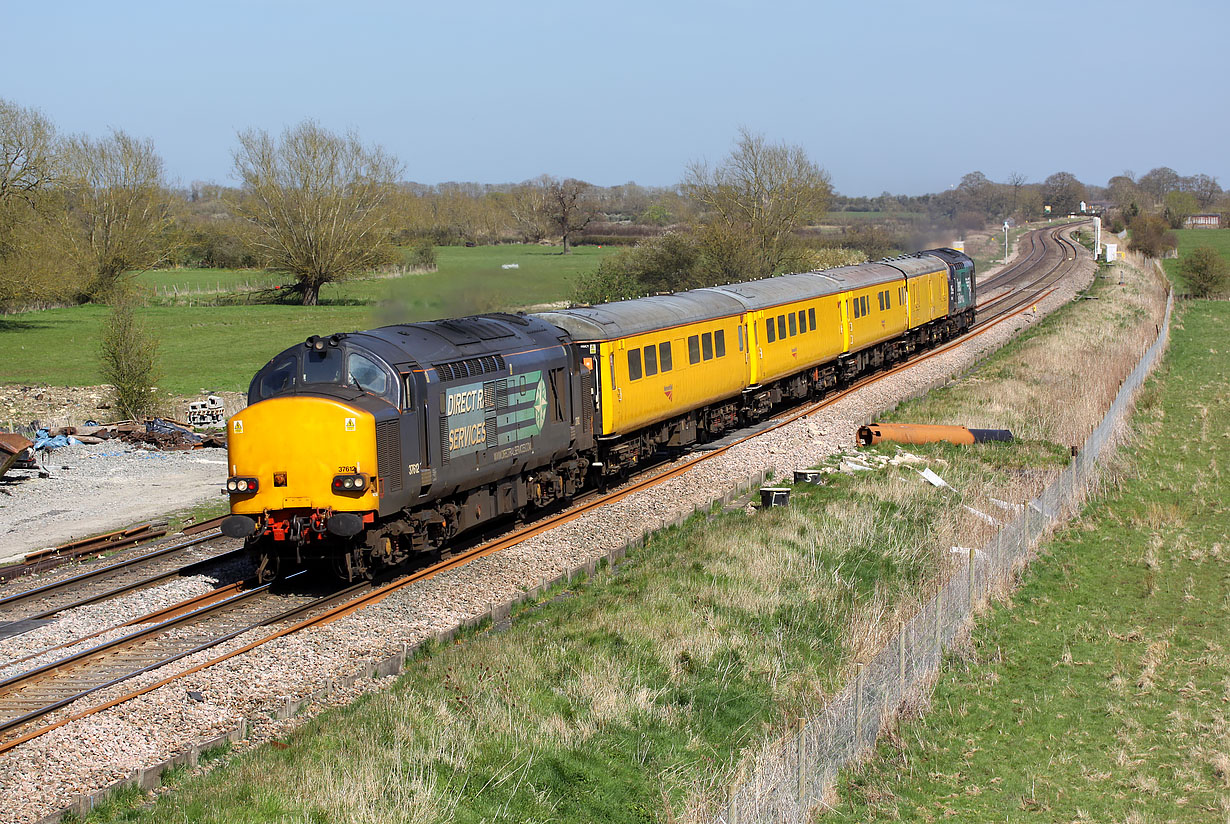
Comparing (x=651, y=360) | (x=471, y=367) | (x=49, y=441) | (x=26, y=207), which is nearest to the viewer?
(x=471, y=367)

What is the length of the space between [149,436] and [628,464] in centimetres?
1470

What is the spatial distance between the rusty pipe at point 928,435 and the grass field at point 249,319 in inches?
443

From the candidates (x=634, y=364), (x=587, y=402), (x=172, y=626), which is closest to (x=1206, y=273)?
(x=634, y=364)

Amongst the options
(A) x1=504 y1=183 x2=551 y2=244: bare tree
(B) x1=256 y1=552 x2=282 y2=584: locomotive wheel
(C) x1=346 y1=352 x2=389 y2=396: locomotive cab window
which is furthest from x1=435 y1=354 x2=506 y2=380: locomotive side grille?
(A) x1=504 y1=183 x2=551 y2=244: bare tree

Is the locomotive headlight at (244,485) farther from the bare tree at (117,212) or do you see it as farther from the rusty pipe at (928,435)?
the bare tree at (117,212)

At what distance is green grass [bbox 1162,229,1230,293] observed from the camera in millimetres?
92688

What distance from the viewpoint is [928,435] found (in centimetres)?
2744

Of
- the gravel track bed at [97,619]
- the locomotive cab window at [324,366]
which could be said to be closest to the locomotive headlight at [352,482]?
the locomotive cab window at [324,366]

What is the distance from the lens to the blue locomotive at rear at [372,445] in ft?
51.4

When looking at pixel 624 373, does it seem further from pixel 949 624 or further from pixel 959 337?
pixel 959 337

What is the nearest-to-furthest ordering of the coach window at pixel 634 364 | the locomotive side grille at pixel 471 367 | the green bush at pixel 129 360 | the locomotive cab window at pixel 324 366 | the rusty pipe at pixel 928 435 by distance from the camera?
the locomotive cab window at pixel 324 366 < the locomotive side grille at pixel 471 367 < the coach window at pixel 634 364 < the rusty pipe at pixel 928 435 < the green bush at pixel 129 360

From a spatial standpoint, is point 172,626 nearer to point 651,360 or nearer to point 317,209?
point 651,360

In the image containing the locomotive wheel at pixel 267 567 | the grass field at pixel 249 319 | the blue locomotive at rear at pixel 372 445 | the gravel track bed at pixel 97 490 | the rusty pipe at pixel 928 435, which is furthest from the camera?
the grass field at pixel 249 319

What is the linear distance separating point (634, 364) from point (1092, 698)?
1157cm
